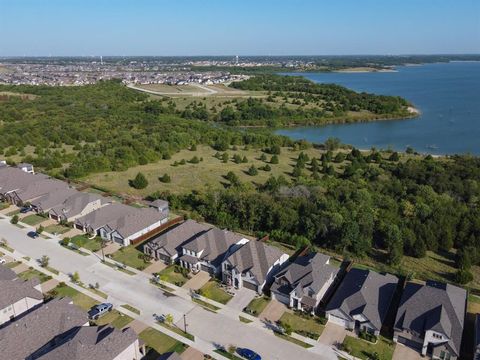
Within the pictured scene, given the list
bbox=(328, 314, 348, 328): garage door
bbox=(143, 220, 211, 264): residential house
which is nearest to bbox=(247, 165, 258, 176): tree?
bbox=(143, 220, 211, 264): residential house

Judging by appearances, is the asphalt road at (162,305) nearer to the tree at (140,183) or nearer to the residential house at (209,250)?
the residential house at (209,250)

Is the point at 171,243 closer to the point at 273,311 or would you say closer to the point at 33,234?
the point at 273,311

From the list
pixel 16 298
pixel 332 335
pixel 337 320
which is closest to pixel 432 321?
pixel 337 320

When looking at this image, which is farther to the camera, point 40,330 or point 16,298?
point 16,298

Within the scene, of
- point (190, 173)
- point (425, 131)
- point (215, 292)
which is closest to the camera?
point (215, 292)

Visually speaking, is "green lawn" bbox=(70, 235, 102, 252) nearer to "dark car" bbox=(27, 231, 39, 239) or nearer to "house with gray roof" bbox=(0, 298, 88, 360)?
"dark car" bbox=(27, 231, 39, 239)
